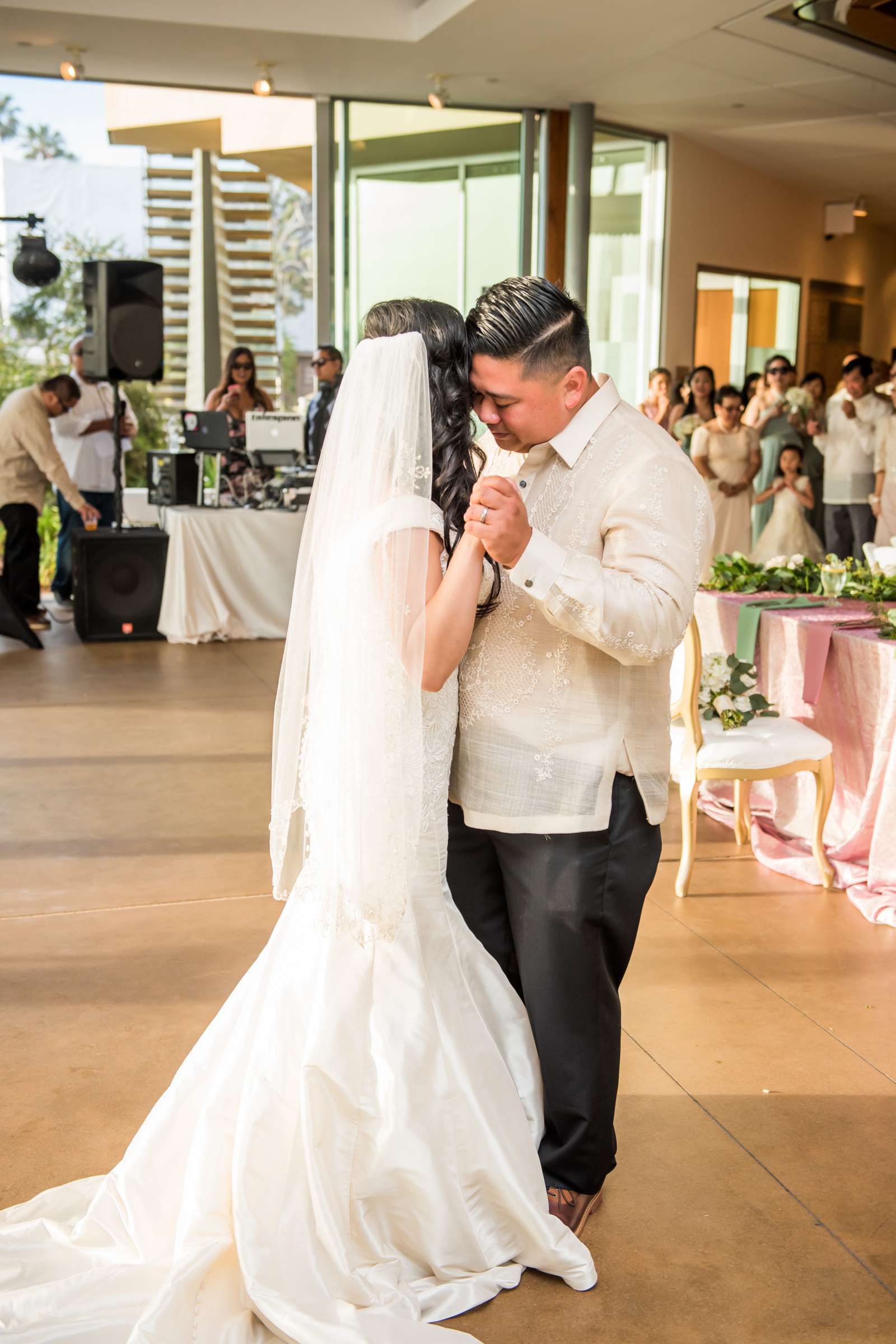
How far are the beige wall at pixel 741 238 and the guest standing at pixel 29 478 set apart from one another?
5.52 meters

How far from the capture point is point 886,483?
26.5 ft

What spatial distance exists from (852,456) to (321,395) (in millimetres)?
3770

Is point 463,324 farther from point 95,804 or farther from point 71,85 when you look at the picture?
point 71,85

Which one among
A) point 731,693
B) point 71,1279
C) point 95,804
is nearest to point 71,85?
point 95,804

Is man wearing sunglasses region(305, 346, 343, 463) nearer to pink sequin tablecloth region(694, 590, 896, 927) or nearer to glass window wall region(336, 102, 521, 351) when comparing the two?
glass window wall region(336, 102, 521, 351)

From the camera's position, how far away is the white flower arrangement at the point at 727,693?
12.5ft

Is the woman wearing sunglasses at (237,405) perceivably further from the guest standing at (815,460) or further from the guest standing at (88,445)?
the guest standing at (815,460)

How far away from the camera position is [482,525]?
169cm

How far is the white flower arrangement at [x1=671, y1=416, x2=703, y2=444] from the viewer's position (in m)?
8.81

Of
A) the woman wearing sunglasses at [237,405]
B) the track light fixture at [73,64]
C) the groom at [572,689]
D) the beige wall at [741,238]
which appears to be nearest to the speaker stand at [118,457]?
the woman wearing sunglasses at [237,405]

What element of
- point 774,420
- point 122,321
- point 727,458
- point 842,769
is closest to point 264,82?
point 122,321

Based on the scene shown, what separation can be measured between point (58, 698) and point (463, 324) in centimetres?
460

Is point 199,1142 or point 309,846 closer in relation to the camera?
point 199,1142

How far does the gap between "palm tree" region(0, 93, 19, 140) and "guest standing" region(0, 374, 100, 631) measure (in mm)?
2744
